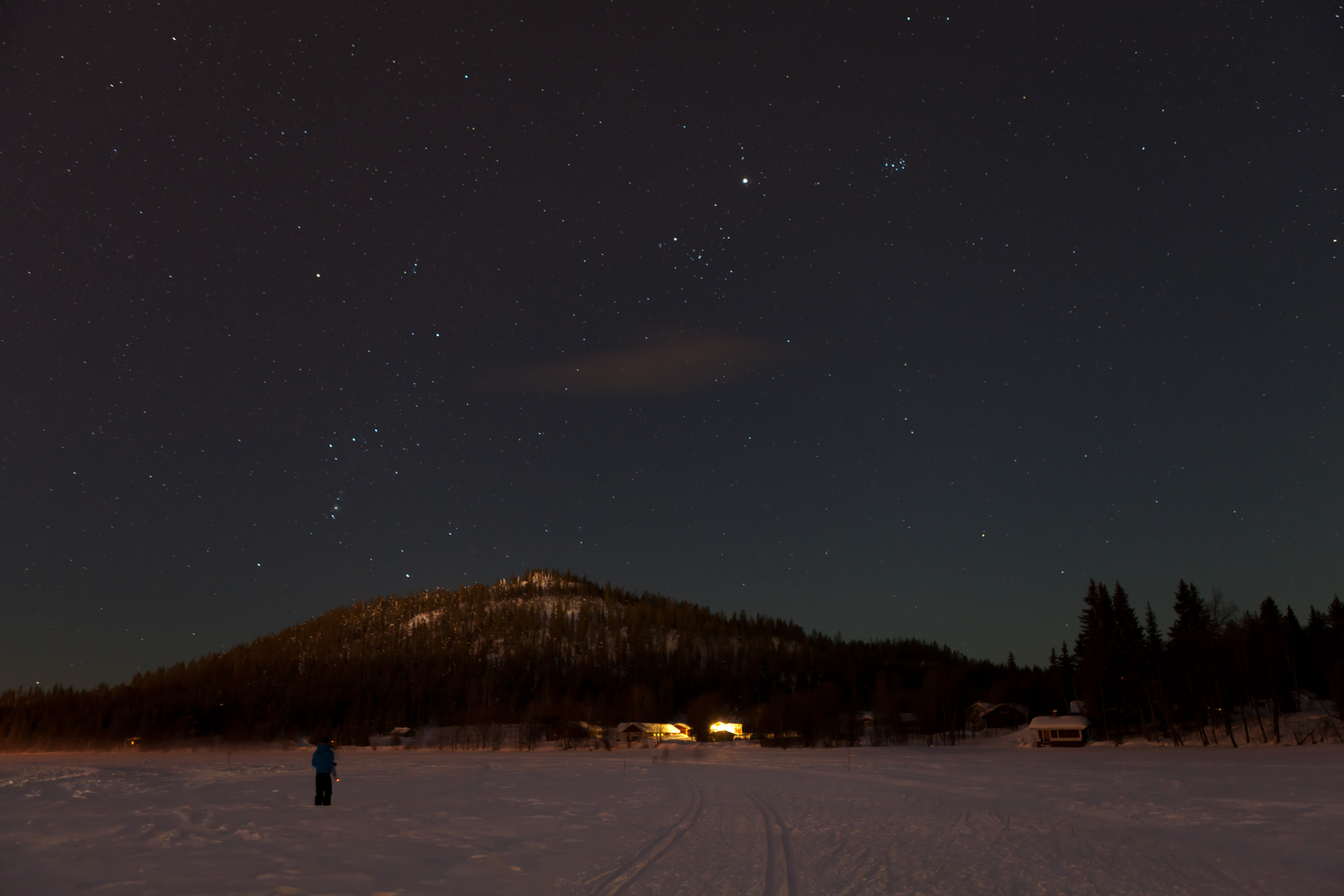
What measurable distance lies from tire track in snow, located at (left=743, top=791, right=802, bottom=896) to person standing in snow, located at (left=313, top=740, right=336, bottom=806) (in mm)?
12095

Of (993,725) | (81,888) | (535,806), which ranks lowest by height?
(993,725)

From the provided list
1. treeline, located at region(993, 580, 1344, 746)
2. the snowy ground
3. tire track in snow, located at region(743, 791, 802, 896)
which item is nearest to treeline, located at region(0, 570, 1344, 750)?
treeline, located at region(993, 580, 1344, 746)

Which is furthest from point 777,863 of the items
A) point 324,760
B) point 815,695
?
point 815,695

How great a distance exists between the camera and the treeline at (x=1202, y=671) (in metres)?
68.9

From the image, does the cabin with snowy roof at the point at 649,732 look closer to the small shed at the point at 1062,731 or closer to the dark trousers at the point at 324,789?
the small shed at the point at 1062,731

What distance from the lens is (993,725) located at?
11000 cm

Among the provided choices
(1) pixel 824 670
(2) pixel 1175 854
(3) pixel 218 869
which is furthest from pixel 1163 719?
(1) pixel 824 670

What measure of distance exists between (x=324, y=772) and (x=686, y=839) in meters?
11.9

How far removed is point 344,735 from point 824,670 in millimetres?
109246

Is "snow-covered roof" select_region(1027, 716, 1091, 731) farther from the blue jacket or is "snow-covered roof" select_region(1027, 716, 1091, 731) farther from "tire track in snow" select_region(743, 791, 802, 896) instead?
the blue jacket

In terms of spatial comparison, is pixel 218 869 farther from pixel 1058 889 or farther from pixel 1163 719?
pixel 1163 719

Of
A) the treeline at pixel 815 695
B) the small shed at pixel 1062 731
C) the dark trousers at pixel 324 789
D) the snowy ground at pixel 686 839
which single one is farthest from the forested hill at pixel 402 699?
the dark trousers at pixel 324 789

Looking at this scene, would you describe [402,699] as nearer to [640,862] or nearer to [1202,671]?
[1202,671]

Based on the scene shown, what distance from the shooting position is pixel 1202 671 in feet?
237
